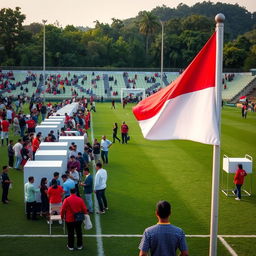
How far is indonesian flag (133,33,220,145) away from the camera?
6496 mm

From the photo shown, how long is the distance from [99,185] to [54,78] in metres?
64.7

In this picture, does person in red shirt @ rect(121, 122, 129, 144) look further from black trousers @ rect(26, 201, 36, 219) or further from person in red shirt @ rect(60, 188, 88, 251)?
person in red shirt @ rect(60, 188, 88, 251)

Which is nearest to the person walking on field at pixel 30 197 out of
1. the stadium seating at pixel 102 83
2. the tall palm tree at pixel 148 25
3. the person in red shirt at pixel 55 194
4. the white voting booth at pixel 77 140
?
the person in red shirt at pixel 55 194

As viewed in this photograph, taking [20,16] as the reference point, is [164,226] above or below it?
below

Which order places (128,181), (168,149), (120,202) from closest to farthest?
(120,202)
(128,181)
(168,149)

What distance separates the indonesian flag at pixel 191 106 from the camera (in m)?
6.50

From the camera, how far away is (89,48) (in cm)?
9644

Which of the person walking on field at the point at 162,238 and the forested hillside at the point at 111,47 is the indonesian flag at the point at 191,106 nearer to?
the person walking on field at the point at 162,238

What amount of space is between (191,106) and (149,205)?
304 inches

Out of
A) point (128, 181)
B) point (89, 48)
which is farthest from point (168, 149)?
point (89, 48)

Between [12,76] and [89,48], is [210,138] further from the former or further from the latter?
[89,48]

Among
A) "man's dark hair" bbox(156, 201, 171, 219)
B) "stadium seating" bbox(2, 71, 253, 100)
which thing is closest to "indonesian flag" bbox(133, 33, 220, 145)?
"man's dark hair" bbox(156, 201, 171, 219)

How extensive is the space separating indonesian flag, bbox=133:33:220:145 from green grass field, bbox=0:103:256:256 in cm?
438

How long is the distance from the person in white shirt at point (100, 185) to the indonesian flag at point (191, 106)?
19.2 ft
